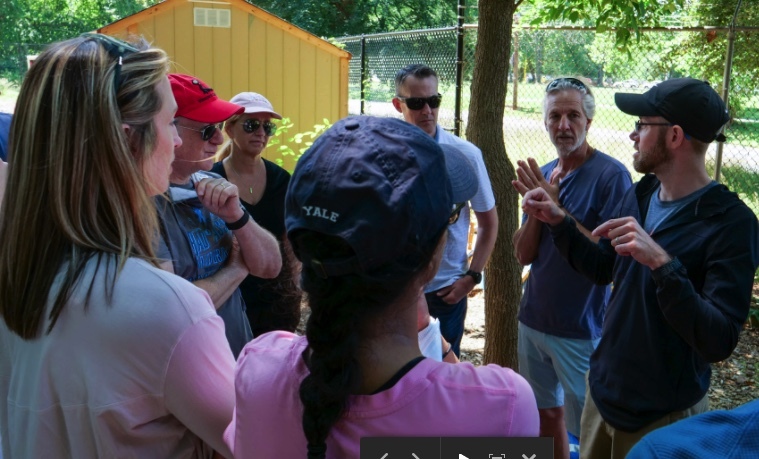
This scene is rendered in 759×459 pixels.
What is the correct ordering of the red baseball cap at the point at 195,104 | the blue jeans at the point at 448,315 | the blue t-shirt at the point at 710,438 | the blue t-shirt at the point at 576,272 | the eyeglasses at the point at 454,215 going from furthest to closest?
the blue jeans at the point at 448,315, the blue t-shirt at the point at 576,272, the red baseball cap at the point at 195,104, the eyeglasses at the point at 454,215, the blue t-shirt at the point at 710,438

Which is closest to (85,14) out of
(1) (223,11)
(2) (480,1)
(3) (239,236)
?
(1) (223,11)

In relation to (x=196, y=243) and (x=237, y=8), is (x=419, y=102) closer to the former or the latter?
(x=196, y=243)

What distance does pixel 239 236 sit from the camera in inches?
101

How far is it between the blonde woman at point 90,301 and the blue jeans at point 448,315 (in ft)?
8.39

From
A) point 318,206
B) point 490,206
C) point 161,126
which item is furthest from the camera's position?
point 490,206

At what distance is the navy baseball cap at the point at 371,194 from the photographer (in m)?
1.18

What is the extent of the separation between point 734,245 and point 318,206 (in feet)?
6.22

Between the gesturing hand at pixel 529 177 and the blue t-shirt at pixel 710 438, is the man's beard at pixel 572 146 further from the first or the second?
the blue t-shirt at pixel 710 438

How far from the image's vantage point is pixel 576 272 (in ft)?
11.8

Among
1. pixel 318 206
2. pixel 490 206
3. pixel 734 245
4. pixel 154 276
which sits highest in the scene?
pixel 318 206

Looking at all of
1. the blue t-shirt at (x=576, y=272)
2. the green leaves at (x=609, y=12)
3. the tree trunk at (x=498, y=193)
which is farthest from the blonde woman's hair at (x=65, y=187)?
the green leaves at (x=609, y=12)

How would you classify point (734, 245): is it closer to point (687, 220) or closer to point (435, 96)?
point (687, 220)

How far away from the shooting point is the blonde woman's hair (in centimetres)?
145

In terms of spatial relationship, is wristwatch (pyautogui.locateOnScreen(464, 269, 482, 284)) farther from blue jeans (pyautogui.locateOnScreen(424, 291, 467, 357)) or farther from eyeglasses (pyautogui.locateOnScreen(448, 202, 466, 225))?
eyeglasses (pyautogui.locateOnScreen(448, 202, 466, 225))
